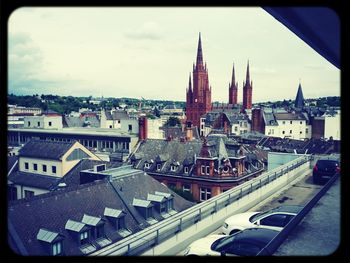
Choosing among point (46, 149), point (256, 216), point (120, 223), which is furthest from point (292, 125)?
point (256, 216)

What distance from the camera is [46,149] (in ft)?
48.0

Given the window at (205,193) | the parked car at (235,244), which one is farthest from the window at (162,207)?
the parked car at (235,244)

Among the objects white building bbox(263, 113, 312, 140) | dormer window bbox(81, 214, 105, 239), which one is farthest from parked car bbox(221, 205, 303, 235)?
white building bbox(263, 113, 312, 140)

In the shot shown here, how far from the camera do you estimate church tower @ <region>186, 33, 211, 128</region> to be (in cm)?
4169

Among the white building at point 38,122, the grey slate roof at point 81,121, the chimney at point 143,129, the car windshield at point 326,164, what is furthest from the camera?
the grey slate roof at point 81,121

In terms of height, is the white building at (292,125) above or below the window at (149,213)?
above

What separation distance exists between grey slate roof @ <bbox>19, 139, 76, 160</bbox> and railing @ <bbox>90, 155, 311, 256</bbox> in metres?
9.89

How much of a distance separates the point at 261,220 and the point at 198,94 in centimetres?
3838

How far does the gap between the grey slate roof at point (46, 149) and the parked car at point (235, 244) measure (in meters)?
11.2

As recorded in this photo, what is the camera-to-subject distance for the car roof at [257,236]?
11.7ft

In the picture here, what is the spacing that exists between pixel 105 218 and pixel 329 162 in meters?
5.11

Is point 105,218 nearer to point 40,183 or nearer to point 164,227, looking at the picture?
point 164,227

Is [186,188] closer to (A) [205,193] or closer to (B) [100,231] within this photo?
(A) [205,193]

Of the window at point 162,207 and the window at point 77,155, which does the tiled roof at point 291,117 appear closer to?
the window at point 77,155
